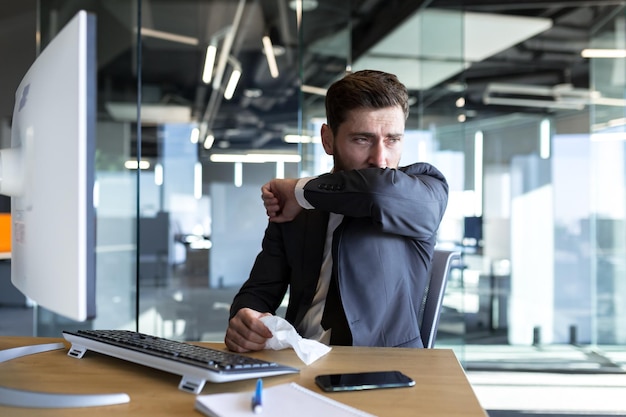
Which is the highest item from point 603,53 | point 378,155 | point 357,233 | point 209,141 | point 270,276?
point 603,53

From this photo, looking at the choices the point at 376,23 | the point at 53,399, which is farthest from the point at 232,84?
the point at 53,399

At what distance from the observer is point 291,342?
133cm

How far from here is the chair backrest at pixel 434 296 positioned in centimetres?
175

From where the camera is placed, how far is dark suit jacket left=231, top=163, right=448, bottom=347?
1.61 metres

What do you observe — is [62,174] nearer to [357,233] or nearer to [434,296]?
[357,233]

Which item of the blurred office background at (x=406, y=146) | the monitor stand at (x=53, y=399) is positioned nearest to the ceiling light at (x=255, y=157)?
the blurred office background at (x=406, y=146)

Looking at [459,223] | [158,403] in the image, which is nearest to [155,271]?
[459,223]

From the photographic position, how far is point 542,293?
570 cm

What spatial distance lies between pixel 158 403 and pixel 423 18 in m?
4.58

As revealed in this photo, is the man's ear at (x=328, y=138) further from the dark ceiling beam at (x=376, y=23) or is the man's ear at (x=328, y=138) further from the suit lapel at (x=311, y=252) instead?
the dark ceiling beam at (x=376, y=23)

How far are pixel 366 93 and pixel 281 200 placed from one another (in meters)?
0.39

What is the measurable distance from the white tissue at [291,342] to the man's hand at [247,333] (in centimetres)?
1

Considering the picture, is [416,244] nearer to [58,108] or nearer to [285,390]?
[285,390]

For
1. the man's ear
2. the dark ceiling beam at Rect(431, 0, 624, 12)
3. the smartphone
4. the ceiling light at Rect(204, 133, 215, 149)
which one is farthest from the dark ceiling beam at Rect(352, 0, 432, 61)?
the smartphone
